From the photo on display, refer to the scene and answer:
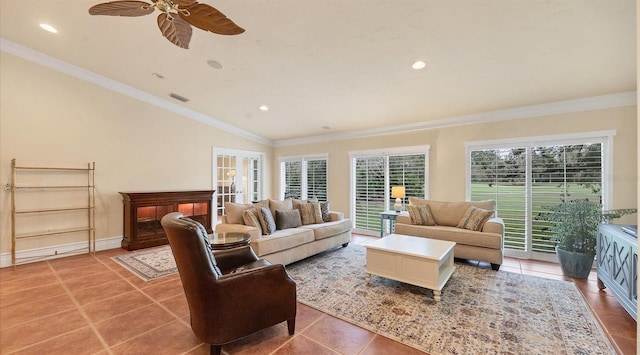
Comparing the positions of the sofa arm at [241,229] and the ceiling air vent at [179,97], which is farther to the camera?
the ceiling air vent at [179,97]

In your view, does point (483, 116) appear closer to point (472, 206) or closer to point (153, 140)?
point (472, 206)

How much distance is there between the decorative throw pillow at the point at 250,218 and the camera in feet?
12.2

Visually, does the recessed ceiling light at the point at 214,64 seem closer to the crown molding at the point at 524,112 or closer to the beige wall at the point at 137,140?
the beige wall at the point at 137,140

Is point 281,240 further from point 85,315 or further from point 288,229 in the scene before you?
point 85,315

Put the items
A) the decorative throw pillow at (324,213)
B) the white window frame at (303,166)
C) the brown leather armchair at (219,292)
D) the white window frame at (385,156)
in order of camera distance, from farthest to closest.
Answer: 1. the white window frame at (303,166)
2. the white window frame at (385,156)
3. the decorative throw pillow at (324,213)
4. the brown leather armchair at (219,292)

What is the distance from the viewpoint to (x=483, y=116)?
15.0 ft

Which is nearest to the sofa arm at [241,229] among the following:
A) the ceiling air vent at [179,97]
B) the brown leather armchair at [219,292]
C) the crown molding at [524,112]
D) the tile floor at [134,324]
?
the tile floor at [134,324]

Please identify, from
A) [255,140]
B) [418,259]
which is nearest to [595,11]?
[418,259]

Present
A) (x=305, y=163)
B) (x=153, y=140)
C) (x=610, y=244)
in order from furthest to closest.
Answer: (x=305, y=163) < (x=153, y=140) < (x=610, y=244)

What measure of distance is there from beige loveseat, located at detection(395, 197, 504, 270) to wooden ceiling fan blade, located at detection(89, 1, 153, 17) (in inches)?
167

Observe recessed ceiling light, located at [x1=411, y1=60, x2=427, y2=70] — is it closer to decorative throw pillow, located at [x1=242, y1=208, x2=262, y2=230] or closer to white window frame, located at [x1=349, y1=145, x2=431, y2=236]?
white window frame, located at [x1=349, y1=145, x2=431, y2=236]

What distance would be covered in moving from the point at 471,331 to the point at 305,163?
5.46 metres

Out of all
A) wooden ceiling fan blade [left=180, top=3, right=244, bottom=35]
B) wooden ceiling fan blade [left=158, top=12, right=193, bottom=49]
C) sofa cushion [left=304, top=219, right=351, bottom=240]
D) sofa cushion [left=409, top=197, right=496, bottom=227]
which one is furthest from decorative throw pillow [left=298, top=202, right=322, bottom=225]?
wooden ceiling fan blade [left=180, top=3, right=244, bottom=35]

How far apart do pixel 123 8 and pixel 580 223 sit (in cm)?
541
